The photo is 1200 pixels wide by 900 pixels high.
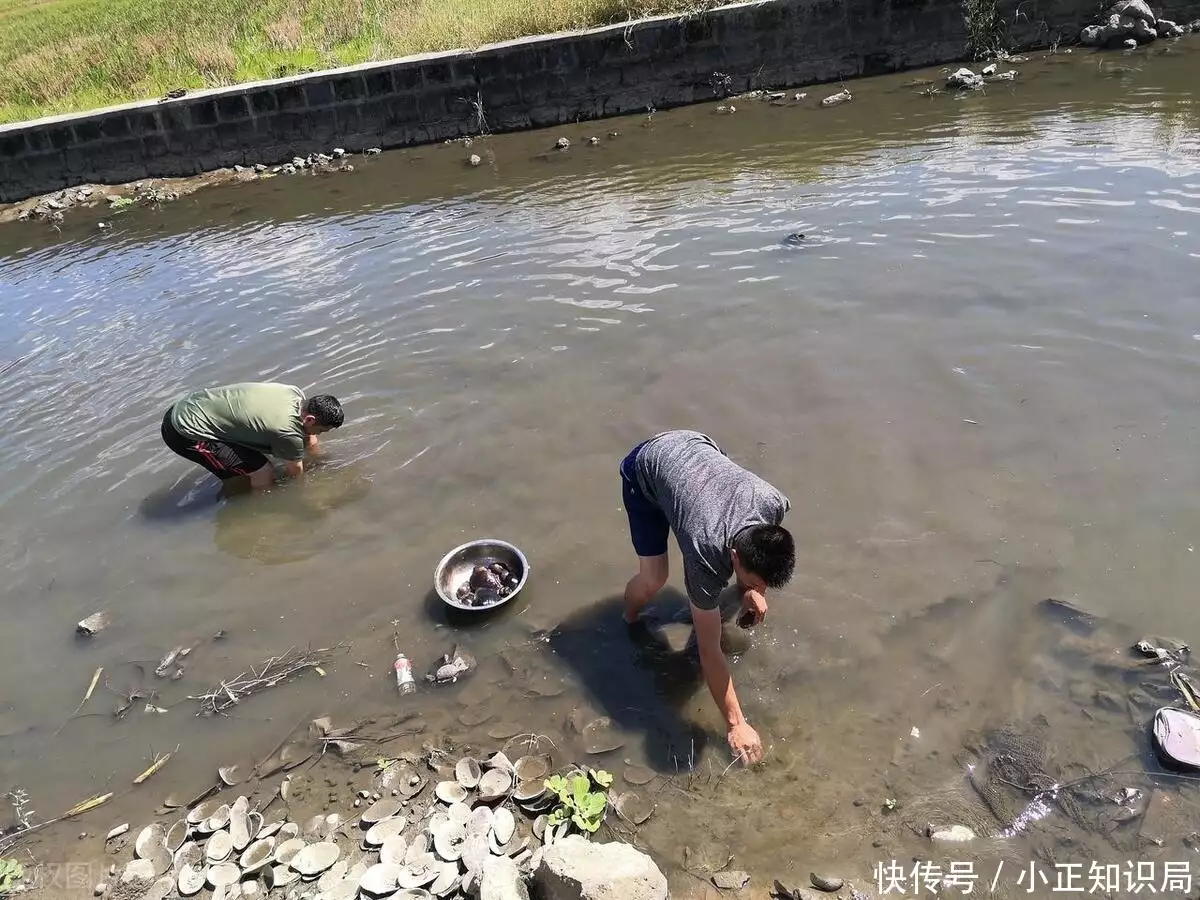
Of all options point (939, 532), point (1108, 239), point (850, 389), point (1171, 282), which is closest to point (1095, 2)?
point (1108, 239)

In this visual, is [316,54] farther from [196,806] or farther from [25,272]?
[196,806]

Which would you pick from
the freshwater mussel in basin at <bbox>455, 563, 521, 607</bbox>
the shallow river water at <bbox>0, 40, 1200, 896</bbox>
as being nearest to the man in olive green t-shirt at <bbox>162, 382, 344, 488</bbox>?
the shallow river water at <bbox>0, 40, 1200, 896</bbox>

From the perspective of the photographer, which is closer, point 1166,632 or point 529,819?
point 529,819

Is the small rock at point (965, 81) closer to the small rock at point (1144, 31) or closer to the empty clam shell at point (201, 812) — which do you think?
the small rock at point (1144, 31)

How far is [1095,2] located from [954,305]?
12.2 meters

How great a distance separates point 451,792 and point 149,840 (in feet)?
Result: 4.50

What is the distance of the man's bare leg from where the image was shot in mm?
3887

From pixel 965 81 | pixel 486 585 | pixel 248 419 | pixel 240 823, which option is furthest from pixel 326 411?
pixel 965 81

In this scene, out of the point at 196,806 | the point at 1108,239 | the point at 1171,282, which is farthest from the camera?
the point at 1108,239

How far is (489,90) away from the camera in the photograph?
1527 centimetres

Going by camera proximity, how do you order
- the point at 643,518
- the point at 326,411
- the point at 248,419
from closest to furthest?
1. the point at 643,518
2. the point at 326,411
3. the point at 248,419

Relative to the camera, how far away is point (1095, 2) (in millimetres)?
14055

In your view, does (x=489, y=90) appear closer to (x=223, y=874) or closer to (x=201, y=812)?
(x=201, y=812)

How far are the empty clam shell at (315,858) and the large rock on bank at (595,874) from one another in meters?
0.92
